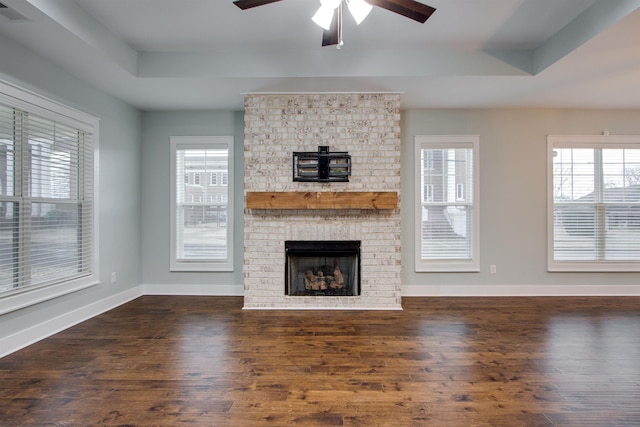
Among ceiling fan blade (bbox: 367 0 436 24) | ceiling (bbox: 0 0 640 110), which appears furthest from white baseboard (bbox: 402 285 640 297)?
ceiling fan blade (bbox: 367 0 436 24)

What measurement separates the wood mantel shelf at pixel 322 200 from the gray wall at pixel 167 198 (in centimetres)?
91

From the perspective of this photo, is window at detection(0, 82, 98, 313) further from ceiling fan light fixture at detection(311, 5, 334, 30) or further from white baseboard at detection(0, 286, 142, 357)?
ceiling fan light fixture at detection(311, 5, 334, 30)

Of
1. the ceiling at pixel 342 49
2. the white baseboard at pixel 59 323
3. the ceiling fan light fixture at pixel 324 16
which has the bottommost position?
the white baseboard at pixel 59 323

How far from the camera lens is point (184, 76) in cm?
364

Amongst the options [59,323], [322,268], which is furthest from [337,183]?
[59,323]

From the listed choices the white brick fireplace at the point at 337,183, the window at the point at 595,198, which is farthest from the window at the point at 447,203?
the window at the point at 595,198

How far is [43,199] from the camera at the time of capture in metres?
3.29

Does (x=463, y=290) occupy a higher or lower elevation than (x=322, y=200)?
lower

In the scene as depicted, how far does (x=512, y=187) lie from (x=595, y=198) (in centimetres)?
121

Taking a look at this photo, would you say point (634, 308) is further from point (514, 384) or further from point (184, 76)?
point (184, 76)

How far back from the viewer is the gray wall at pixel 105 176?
2.99m

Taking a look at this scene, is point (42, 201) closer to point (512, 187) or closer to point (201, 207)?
point (201, 207)

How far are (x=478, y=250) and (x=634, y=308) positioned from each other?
181cm

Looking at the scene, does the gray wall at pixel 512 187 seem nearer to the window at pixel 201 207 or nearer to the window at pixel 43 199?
the window at pixel 201 207
